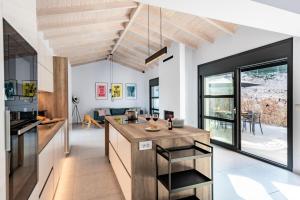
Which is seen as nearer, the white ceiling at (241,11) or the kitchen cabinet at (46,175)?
the kitchen cabinet at (46,175)

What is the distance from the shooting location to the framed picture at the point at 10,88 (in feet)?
2.80

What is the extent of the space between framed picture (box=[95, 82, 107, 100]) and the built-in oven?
27.8ft

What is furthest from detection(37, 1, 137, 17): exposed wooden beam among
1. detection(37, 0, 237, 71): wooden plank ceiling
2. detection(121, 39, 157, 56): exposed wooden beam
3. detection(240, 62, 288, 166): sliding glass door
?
detection(240, 62, 288, 166): sliding glass door

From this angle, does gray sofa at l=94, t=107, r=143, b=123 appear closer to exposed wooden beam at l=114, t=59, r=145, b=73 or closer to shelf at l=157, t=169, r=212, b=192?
exposed wooden beam at l=114, t=59, r=145, b=73

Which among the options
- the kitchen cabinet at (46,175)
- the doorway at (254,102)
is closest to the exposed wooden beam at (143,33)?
the doorway at (254,102)

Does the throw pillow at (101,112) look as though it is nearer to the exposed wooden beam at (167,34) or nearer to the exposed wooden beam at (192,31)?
the exposed wooden beam at (167,34)

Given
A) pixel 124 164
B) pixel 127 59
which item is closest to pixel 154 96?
pixel 127 59

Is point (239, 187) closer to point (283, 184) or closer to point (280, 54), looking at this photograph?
point (283, 184)

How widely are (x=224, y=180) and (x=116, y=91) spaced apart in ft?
25.8

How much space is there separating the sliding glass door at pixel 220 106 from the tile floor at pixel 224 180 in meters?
0.83

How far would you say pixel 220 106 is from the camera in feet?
16.0

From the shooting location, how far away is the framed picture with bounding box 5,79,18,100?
854 mm

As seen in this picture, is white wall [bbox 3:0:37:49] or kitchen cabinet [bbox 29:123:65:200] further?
kitchen cabinet [bbox 29:123:65:200]

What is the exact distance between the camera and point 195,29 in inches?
186
